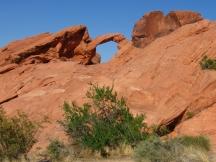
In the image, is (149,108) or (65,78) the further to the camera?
(65,78)

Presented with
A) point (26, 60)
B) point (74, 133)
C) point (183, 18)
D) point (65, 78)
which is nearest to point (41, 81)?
point (65, 78)

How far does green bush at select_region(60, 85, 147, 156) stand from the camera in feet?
74.4

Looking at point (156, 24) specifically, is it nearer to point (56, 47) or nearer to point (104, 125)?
point (56, 47)

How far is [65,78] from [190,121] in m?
10.6

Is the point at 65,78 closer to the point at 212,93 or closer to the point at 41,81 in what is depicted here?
the point at 41,81

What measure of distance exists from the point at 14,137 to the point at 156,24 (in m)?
44.0

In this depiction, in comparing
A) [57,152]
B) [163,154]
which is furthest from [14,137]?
[163,154]

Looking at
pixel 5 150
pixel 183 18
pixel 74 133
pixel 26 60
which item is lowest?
pixel 5 150

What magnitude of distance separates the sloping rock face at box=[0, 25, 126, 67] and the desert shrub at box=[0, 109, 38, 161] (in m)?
18.3

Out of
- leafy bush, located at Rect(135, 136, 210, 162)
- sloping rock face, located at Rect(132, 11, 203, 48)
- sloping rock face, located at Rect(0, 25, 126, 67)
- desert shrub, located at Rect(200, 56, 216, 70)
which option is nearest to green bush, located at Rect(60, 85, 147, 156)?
leafy bush, located at Rect(135, 136, 210, 162)

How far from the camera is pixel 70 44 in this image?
39.4 meters

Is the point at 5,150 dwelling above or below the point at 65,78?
below

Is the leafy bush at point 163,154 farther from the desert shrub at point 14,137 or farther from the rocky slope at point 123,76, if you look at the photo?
the rocky slope at point 123,76

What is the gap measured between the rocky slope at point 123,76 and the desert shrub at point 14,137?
631 centimetres
